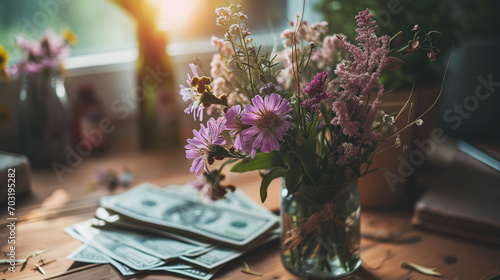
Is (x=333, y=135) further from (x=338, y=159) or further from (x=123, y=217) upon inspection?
(x=123, y=217)

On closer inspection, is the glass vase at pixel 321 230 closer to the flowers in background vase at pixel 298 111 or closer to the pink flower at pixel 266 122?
the flowers in background vase at pixel 298 111

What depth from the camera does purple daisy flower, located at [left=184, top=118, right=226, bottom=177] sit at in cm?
68

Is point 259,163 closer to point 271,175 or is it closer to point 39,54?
point 271,175

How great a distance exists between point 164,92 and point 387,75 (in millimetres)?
634

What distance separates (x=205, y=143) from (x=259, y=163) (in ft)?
0.43

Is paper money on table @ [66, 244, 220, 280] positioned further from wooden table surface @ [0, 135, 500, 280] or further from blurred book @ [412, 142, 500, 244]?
blurred book @ [412, 142, 500, 244]

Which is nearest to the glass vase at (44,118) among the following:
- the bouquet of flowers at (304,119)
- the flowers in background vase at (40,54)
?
the flowers in background vase at (40,54)

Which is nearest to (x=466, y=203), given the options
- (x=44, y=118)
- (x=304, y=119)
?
(x=304, y=119)

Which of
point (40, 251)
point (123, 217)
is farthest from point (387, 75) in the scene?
point (40, 251)

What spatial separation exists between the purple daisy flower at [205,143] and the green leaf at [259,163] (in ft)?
0.32

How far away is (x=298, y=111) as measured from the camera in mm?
706

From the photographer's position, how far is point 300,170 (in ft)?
2.52

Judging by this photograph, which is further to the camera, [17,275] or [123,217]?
[123,217]

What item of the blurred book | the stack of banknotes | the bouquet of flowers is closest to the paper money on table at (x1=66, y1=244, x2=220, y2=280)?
the stack of banknotes
